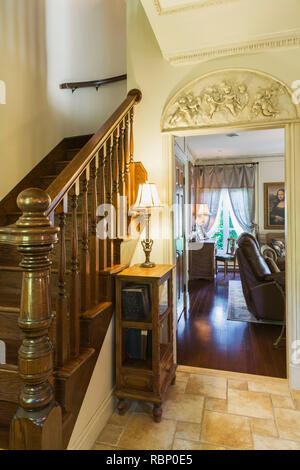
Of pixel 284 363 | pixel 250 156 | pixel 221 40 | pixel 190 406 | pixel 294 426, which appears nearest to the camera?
pixel 294 426

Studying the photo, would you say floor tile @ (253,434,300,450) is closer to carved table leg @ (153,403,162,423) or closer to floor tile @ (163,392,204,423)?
floor tile @ (163,392,204,423)

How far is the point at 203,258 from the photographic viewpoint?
6172 mm

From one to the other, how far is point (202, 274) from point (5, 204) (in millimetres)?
4629

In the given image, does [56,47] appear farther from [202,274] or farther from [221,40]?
[202,274]

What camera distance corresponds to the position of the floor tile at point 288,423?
1732mm

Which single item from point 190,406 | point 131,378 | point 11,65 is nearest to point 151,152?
point 11,65

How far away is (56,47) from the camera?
3.37 meters

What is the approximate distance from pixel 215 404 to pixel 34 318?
1679 mm

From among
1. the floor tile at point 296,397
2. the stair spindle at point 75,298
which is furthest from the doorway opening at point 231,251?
the stair spindle at point 75,298

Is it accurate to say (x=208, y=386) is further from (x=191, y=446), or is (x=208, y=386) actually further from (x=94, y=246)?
(x=94, y=246)

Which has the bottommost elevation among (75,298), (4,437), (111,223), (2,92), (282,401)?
(282,401)

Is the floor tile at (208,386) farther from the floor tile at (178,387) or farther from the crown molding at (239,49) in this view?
the crown molding at (239,49)

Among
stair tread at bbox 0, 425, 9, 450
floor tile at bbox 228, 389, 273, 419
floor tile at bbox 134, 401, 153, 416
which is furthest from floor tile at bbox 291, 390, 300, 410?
stair tread at bbox 0, 425, 9, 450

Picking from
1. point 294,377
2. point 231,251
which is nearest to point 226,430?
point 294,377
